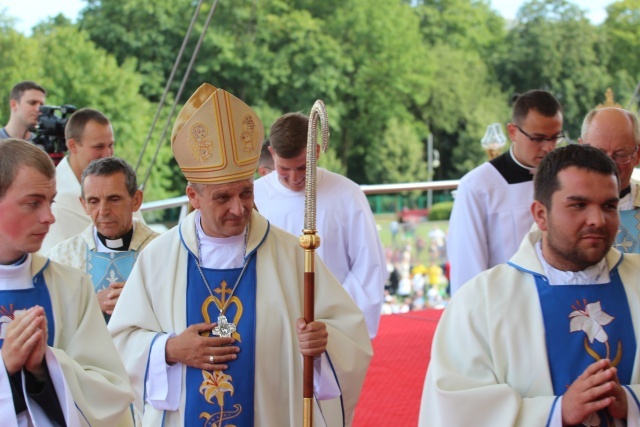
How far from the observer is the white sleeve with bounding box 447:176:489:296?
5070 mm

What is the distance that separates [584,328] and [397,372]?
411cm

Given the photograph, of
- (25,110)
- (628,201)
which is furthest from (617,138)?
(25,110)

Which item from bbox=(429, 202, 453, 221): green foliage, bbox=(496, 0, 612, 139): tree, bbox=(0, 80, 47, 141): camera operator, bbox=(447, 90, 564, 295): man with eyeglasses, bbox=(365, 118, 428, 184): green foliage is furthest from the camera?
bbox=(496, 0, 612, 139): tree

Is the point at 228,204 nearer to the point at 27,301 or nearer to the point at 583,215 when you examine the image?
the point at 27,301

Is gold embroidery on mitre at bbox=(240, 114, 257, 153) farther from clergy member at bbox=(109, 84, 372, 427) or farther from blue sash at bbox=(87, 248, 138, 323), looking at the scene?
blue sash at bbox=(87, 248, 138, 323)

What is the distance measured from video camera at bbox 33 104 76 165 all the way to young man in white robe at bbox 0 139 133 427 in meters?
3.60

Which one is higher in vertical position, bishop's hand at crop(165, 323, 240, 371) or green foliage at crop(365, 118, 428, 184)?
green foliage at crop(365, 118, 428, 184)

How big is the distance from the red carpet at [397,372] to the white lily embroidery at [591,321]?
9.63 feet

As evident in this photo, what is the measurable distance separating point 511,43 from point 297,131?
53719 mm

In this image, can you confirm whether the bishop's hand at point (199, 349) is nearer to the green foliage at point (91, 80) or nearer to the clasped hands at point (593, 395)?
the clasped hands at point (593, 395)

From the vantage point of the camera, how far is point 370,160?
162 feet

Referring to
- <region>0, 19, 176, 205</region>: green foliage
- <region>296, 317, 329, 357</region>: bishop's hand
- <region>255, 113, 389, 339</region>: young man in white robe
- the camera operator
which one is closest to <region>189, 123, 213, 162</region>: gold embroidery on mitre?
<region>296, 317, 329, 357</region>: bishop's hand

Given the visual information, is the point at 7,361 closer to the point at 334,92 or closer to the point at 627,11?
the point at 334,92

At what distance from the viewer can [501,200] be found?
522cm
